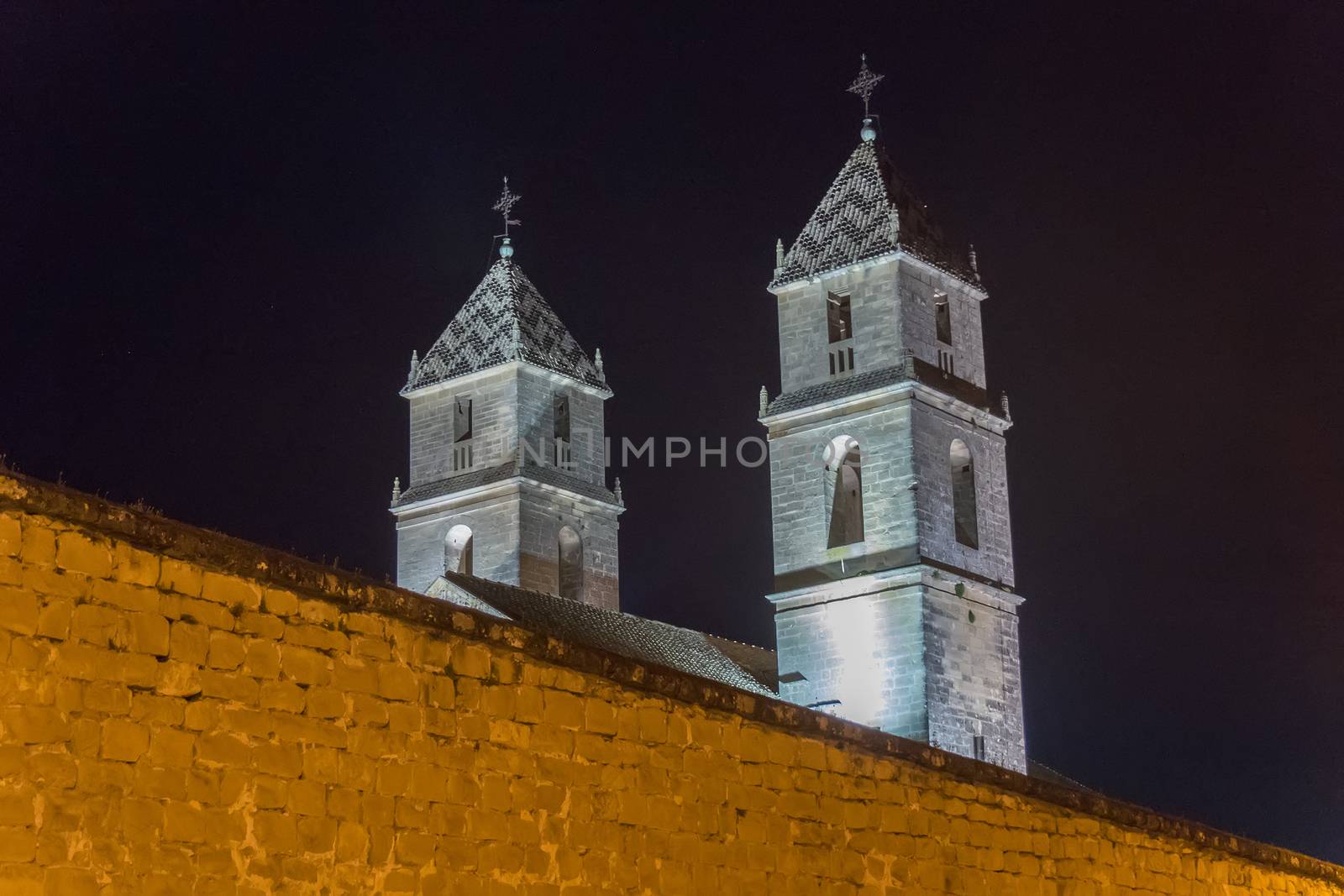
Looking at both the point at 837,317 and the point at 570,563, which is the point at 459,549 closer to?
the point at 570,563

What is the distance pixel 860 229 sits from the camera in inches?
1314

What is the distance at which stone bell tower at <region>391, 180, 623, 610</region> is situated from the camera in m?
36.4

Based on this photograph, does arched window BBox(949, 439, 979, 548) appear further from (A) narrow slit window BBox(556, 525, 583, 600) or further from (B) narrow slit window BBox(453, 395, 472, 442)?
(B) narrow slit window BBox(453, 395, 472, 442)

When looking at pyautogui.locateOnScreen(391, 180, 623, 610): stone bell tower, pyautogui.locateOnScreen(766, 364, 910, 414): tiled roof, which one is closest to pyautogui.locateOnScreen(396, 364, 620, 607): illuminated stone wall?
pyautogui.locateOnScreen(391, 180, 623, 610): stone bell tower

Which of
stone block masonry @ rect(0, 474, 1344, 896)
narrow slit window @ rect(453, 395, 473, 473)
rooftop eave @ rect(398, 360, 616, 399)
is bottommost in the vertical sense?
stone block masonry @ rect(0, 474, 1344, 896)

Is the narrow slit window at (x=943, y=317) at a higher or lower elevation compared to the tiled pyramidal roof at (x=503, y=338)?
lower

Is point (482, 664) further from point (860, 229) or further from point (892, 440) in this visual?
point (860, 229)

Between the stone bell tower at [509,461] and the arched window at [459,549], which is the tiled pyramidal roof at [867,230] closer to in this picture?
the stone bell tower at [509,461]

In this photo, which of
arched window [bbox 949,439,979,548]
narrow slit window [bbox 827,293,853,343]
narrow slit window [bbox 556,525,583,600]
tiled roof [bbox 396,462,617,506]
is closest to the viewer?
arched window [bbox 949,439,979,548]

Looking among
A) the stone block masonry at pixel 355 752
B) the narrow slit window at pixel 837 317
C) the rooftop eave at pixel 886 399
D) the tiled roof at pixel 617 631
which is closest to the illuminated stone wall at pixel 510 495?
the tiled roof at pixel 617 631

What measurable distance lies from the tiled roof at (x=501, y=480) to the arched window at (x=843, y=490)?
6.52 meters

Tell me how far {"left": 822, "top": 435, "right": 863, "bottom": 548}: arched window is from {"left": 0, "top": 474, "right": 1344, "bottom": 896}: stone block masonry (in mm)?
21632

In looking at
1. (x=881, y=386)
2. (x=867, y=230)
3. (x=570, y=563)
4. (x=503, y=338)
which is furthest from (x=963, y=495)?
(x=503, y=338)

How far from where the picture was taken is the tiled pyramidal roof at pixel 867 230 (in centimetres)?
3294
